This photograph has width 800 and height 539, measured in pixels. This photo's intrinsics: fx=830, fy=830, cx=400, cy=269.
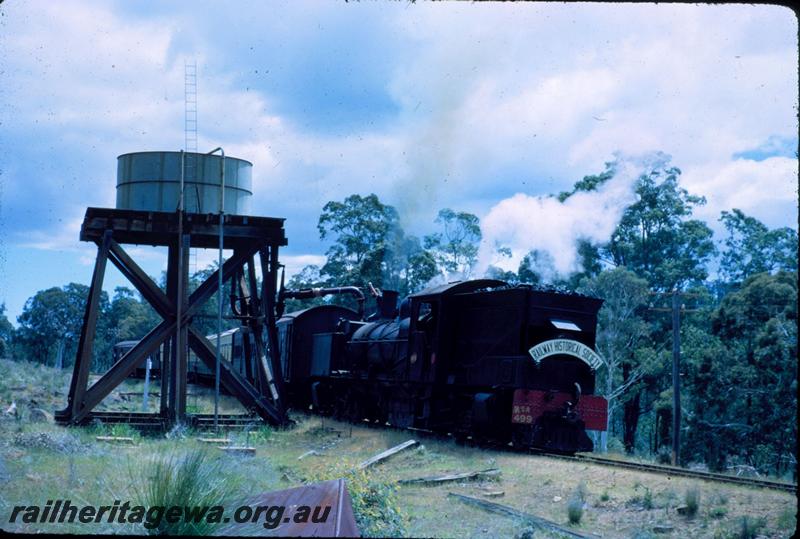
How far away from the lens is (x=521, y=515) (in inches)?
429

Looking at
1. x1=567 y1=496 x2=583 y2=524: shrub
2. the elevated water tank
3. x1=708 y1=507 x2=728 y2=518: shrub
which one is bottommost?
x1=567 y1=496 x2=583 y2=524: shrub

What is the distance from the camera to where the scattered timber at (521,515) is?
1006cm

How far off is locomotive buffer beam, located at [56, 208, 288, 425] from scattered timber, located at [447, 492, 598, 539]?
925 cm

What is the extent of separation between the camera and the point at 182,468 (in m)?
8.45

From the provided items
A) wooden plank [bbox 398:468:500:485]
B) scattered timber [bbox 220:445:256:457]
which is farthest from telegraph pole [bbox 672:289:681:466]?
scattered timber [bbox 220:445:256:457]

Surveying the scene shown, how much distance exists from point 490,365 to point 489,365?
50 mm

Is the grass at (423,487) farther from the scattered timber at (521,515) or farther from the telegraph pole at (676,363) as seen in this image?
the telegraph pole at (676,363)

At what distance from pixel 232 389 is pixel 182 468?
11.8 m

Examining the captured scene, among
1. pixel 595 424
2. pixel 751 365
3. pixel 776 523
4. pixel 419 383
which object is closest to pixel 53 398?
pixel 419 383

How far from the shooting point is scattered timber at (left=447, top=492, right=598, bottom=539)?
10.1m

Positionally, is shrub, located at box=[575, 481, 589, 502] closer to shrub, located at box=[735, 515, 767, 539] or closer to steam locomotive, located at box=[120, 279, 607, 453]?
shrub, located at box=[735, 515, 767, 539]

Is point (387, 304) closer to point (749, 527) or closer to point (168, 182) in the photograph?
point (168, 182)

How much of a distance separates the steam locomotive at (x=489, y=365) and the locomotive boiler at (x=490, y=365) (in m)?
0.02

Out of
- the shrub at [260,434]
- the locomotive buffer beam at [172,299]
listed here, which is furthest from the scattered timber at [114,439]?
the shrub at [260,434]
